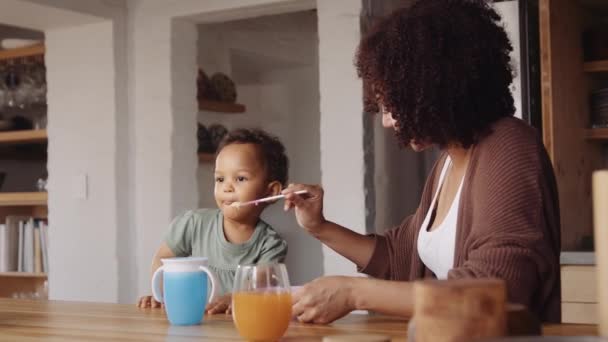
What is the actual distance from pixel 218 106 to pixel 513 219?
317 centimetres

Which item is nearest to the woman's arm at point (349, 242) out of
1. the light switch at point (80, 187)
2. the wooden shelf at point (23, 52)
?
the light switch at point (80, 187)

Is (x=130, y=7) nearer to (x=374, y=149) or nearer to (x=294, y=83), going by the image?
(x=374, y=149)

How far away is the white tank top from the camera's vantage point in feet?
5.47

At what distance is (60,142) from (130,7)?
73 cm

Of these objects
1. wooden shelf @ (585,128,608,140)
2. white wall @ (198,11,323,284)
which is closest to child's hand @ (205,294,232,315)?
wooden shelf @ (585,128,608,140)

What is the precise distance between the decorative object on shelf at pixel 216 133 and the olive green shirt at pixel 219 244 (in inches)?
77.4

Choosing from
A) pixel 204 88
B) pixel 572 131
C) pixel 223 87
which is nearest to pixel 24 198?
pixel 204 88

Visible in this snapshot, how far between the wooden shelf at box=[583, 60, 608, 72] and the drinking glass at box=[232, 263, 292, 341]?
2226 millimetres

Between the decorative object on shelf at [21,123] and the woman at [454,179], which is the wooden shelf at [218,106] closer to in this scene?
the decorative object on shelf at [21,123]

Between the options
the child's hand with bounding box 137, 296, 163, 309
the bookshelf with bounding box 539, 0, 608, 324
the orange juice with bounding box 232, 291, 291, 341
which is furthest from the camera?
the bookshelf with bounding box 539, 0, 608, 324

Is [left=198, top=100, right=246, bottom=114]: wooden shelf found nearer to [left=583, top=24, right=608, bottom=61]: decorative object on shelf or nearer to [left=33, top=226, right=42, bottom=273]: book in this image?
[left=33, top=226, right=42, bottom=273]: book

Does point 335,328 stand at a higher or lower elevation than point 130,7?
lower

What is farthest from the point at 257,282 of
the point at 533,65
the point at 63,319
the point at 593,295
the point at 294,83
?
the point at 294,83

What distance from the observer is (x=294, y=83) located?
232 inches
